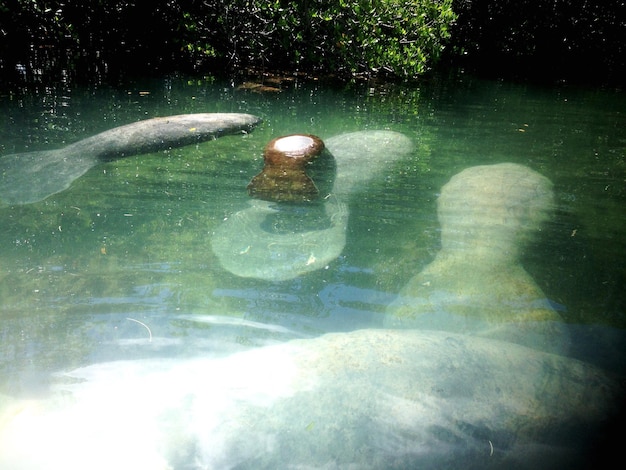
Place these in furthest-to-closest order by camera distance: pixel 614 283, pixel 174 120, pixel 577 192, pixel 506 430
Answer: pixel 174 120 < pixel 577 192 < pixel 614 283 < pixel 506 430

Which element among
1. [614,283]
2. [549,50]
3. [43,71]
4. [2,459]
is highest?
[549,50]

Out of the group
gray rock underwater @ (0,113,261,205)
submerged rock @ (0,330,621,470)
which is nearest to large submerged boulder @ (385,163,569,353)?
submerged rock @ (0,330,621,470)

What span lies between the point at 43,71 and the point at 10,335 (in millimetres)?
9154

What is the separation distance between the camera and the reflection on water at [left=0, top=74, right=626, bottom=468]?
221cm

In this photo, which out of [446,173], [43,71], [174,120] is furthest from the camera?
[43,71]

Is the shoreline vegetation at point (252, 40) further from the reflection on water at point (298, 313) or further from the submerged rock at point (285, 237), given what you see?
the submerged rock at point (285, 237)

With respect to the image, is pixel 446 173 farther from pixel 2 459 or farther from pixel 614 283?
pixel 2 459

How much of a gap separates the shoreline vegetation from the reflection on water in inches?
219

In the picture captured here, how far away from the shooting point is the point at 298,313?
10.0 feet

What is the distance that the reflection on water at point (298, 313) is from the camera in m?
2.21

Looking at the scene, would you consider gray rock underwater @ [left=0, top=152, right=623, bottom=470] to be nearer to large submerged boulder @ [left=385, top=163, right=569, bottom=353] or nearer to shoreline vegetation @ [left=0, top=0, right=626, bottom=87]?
large submerged boulder @ [left=385, top=163, right=569, bottom=353]

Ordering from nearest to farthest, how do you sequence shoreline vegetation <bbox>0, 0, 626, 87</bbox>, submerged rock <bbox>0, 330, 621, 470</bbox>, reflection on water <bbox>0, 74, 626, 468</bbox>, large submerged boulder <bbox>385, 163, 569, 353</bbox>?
submerged rock <bbox>0, 330, 621, 470</bbox>
reflection on water <bbox>0, 74, 626, 468</bbox>
large submerged boulder <bbox>385, 163, 569, 353</bbox>
shoreline vegetation <bbox>0, 0, 626, 87</bbox>

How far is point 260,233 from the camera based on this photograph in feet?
13.1

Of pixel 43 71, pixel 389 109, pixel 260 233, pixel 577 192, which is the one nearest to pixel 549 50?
pixel 389 109
